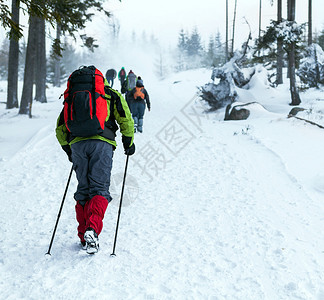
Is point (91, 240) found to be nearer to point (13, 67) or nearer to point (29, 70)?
point (29, 70)

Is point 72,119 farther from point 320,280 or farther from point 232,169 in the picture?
point 232,169

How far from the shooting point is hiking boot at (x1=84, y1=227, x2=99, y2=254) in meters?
3.10

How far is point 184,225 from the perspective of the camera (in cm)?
415

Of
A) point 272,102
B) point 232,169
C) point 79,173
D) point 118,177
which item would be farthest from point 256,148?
point 272,102

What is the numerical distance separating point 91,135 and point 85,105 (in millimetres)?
335

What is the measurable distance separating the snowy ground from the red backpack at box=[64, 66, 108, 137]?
1.44 meters

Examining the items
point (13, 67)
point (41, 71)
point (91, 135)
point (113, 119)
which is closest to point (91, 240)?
point (91, 135)

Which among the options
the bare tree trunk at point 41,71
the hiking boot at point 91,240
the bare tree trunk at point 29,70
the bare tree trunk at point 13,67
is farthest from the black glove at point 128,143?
the bare tree trunk at point 41,71

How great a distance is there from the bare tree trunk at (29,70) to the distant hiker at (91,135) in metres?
10.9

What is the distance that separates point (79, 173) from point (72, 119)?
→ 2.06ft

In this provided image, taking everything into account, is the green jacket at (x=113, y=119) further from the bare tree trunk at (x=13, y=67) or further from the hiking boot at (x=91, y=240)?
the bare tree trunk at (x=13, y=67)

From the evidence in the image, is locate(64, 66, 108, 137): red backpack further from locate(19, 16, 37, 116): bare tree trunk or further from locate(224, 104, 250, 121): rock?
locate(19, 16, 37, 116): bare tree trunk

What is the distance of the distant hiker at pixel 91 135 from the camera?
3.16 meters

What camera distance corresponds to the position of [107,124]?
3.41 meters
